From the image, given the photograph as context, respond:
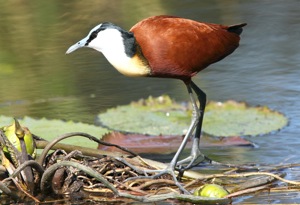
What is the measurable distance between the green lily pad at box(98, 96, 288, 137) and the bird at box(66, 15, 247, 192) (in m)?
0.40

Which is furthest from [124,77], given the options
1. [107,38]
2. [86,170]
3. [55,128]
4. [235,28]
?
[86,170]

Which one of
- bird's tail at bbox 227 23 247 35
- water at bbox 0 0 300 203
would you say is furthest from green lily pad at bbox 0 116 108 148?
bird's tail at bbox 227 23 247 35

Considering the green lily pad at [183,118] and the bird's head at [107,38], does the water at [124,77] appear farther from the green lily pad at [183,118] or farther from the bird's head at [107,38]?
the bird's head at [107,38]

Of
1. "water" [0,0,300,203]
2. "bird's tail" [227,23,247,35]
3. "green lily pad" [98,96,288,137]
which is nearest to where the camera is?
"bird's tail" [227,23,247,35]

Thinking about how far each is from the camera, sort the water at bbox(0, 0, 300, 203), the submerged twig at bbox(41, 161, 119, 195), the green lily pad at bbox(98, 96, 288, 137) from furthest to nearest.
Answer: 1. the water at bbox(0, 0, 300, 203)
2. the green lily pad at bbox(98, 96, 288, 137)
3. the submerged twig at bbox(41, 161, 119, 195)

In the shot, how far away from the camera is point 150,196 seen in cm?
382

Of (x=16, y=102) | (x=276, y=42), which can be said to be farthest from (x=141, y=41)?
(x=276, y=42)

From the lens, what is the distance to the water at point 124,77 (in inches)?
218

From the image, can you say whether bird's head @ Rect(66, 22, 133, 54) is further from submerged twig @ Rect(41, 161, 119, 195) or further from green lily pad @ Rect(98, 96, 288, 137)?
green lily pad @ Rect(98, 96, 288, 137)

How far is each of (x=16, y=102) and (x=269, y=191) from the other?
2449 millimetres

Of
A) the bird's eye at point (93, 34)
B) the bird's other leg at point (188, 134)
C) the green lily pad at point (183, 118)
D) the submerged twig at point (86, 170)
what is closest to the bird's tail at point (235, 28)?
the bird's other leg at point (188, 134)

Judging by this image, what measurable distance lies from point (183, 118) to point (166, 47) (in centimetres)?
98

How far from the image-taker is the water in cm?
553

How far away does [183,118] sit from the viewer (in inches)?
207
